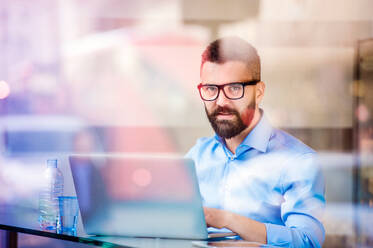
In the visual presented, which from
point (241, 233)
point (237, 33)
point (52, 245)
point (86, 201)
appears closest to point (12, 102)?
point (52, 245)

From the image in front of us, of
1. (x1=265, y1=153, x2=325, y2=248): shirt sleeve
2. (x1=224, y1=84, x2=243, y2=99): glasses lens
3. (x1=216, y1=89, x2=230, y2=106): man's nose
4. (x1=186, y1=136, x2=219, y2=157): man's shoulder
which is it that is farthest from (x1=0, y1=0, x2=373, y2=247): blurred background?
(x1=265, y1=153, x2=325, y2=248): shirt sleeve

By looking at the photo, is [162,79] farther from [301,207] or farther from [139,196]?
[139,196]

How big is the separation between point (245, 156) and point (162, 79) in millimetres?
832

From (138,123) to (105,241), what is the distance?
1.69 metres

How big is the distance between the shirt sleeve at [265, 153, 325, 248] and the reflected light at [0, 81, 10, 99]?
78.7 inches

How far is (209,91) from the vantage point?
2.96 meters

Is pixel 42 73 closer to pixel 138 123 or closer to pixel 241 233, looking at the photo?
pixel 138 123

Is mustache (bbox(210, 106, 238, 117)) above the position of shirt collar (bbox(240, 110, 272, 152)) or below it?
above

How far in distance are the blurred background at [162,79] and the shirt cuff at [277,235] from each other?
126 cm

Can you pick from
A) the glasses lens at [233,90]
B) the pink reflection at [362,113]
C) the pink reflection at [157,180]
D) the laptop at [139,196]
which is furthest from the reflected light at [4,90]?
the pink reflection at [362,113]

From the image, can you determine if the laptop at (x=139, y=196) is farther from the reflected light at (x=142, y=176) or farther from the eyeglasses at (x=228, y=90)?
the eyeglasses at (x=228, y=90)

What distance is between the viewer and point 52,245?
330 cm

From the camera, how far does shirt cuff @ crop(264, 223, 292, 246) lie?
6.39 ft

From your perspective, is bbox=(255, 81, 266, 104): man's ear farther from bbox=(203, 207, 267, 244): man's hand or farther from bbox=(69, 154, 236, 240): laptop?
bbox=(69, 154, 236, 240): laptop
